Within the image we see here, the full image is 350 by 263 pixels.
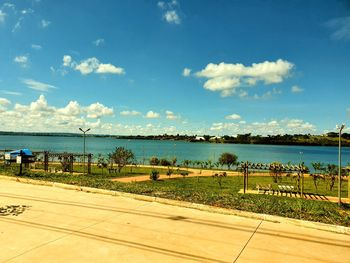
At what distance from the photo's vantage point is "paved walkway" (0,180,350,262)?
18.7 ft

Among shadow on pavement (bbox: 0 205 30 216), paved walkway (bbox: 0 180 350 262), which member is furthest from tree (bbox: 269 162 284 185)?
shadow on pavement (bbox: 0 205 30 216)

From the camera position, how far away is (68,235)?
6.71m

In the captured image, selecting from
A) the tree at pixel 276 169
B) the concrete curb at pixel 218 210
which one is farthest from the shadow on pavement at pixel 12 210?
the tree at pixel 276 169

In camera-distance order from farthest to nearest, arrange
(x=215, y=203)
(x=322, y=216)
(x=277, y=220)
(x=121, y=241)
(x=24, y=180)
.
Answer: (x=24, y=180) < (x=215, y=203) < (x=322, y=216) < (x=277, y=220) < (x=121, y=241)

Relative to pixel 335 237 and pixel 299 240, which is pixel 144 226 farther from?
pixel 335 237

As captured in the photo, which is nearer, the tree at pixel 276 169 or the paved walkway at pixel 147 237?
the paved walkway at pixel 147 237

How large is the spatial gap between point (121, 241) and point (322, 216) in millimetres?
6033

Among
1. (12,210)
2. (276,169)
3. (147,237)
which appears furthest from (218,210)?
(276,169)

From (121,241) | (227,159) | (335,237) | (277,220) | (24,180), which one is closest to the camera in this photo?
(121,241)

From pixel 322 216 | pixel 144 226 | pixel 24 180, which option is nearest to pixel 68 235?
pixel 144 226

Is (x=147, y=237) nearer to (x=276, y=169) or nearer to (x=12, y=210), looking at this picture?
(x=12, y=210)

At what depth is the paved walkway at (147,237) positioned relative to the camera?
5.69 metres

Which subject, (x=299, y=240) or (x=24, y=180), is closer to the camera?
(x=299, y=240)

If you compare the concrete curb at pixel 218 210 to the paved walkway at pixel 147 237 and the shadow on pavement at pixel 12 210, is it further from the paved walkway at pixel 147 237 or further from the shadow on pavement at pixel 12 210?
the shadow on pavement at pixel 12 210
